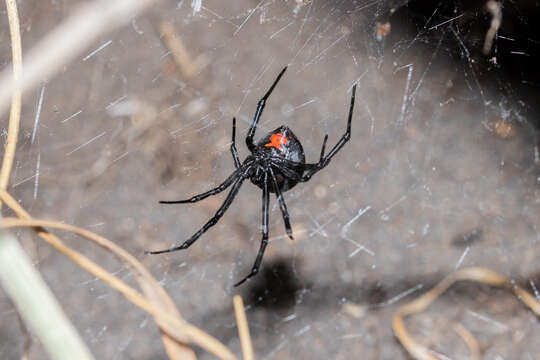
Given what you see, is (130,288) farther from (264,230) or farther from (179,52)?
(179,52)

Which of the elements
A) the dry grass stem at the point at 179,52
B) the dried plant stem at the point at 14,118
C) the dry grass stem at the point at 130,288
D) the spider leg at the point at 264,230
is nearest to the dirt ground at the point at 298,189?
the dry grass stem at the point at 179,52

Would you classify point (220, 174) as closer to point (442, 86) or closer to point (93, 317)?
point (93, 317)

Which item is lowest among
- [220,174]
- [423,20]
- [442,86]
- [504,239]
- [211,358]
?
[504,239]

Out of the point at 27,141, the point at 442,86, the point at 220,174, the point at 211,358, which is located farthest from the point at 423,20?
the point at 211,358

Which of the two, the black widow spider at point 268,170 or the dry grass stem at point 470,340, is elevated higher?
the black widow spider at point 268,170

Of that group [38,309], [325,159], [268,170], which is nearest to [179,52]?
[268,170]

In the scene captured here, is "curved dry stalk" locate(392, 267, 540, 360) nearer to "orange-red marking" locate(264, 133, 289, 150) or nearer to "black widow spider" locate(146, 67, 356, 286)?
"black widow spider" locate(146, 67, 356, 286)

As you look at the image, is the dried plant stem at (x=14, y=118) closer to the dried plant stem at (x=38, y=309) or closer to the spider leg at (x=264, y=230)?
the dried plant stem at (x=38, y=309)

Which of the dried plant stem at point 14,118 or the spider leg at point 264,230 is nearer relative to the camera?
the dried plant stem at point 14,118
